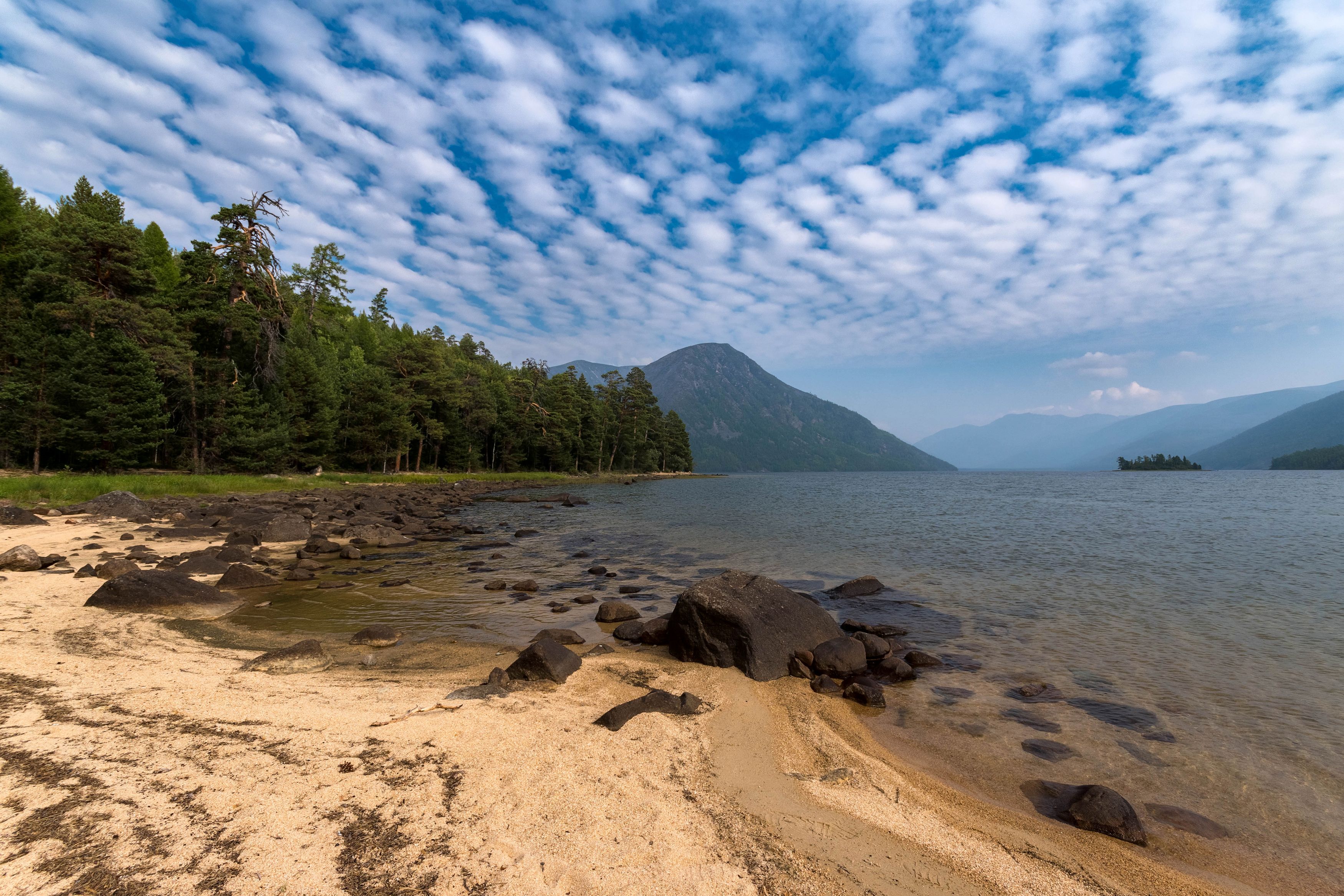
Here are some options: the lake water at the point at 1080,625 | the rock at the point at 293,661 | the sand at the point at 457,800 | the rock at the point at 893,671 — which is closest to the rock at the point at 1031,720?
the lake water at the point at 1080,625

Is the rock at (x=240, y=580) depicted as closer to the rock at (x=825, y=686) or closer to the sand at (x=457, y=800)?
the sand at (x=457, y=800)

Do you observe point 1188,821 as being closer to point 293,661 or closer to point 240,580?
point 293,661

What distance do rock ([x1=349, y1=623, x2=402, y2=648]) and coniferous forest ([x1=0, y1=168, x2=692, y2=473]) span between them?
41.1 m

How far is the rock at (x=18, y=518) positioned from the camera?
21375mm

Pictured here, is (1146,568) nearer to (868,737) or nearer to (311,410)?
(868,737)

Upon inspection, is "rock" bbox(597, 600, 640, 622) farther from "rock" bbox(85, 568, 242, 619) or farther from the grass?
the grass

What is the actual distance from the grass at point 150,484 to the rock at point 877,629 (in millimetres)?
39476

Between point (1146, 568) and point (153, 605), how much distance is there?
3614 centimetres

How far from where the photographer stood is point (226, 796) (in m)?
5.07

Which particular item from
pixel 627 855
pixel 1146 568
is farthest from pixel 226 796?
pixel 1146 568

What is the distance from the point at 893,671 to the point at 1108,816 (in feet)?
16.4

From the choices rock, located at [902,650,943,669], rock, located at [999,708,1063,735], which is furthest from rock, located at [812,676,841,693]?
rock, located at [999,708,1063,735]

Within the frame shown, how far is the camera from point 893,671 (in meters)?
11.2

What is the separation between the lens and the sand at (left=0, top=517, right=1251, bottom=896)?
4324 mm
